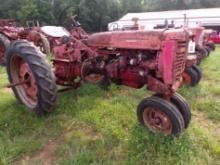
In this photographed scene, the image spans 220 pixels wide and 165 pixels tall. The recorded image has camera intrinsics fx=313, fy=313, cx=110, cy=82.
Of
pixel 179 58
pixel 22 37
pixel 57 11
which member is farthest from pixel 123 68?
pixel 57 11

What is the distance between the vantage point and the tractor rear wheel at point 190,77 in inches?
243

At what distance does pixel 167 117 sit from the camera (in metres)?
3.54

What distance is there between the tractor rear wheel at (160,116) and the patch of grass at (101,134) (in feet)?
0.37

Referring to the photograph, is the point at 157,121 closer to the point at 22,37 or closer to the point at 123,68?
the point at 123,68

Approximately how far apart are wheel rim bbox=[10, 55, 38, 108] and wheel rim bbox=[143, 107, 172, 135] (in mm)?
1729

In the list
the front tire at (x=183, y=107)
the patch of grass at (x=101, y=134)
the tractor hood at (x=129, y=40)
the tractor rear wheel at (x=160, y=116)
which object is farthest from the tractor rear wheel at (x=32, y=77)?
the front tire at (x=183, y=107)

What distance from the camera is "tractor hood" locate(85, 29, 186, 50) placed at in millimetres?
3602

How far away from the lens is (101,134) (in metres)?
3.95

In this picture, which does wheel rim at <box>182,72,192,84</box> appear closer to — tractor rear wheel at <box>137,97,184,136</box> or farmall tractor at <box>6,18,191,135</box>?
farmall tractor at <box>6,18,191,135</box>

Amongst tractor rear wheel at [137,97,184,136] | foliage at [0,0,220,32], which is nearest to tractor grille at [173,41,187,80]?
tractor rear wheel at [137,97,184,136]

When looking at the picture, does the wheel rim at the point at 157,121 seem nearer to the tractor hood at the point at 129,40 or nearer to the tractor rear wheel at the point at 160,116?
the tractor rear wheel at the point at 160,116

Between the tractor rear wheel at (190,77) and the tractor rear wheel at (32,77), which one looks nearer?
the tractor rear wheel at (32,77)

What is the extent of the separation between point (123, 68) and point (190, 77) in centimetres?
249

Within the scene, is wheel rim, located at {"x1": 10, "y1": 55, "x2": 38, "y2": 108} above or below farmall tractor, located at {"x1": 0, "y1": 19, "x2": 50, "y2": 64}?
below
